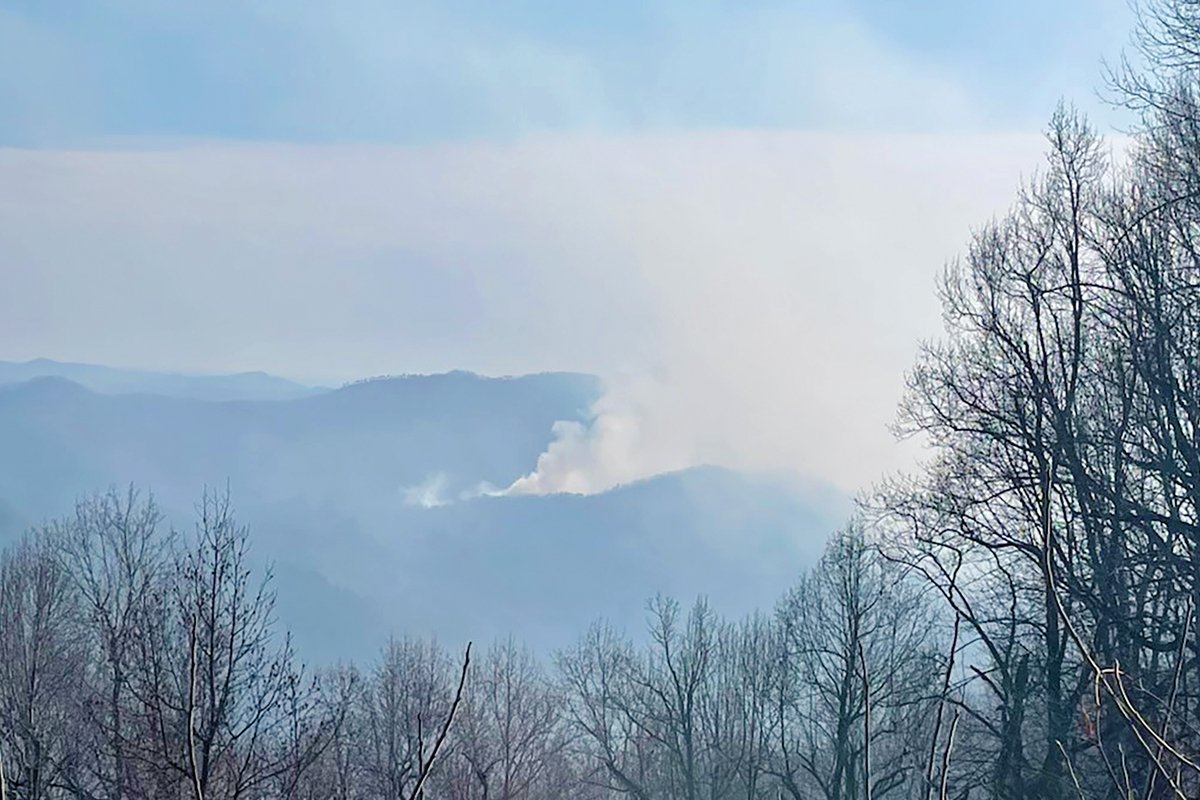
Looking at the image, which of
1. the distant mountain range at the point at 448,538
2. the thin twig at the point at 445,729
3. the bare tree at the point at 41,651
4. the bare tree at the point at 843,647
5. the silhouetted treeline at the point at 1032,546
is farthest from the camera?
the distant mountain range at the point at 448,538

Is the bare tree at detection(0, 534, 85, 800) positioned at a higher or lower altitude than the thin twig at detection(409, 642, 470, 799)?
higher

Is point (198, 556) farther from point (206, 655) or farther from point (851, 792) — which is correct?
point (851, 792)

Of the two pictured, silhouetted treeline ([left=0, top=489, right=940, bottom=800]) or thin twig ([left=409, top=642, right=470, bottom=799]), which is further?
silhouetted treeline ([left=0, top=489, right=940, bottom=800])

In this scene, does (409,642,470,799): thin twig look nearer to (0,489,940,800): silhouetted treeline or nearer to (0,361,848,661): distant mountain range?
(0,489,940,800): silhouetted treeline

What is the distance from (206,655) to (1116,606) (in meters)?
9.04

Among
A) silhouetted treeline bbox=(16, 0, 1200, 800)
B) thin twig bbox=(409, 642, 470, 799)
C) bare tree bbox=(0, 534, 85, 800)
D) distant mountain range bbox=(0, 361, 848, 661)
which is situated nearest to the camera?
thin twig bbox=(409, 642, 470, 799)

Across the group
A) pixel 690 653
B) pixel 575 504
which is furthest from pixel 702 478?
pixel 690 653

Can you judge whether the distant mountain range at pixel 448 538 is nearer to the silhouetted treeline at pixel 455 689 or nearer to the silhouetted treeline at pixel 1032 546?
the silhouetted treeline at pixel 455 689

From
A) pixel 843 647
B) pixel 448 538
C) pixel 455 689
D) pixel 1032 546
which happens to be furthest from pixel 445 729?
pixel 448 538

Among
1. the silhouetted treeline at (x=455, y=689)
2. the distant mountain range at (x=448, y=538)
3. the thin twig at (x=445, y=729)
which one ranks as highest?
the distant mountain range at (x=448, y=538)

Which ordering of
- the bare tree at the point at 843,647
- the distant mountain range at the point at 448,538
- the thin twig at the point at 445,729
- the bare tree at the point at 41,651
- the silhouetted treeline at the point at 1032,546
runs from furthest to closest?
the distant mountain range at the point at 448,538, the bare tree at the point at 41,651, the bare tree at the point at 843,647, the silhouetted treeline at the point at 1032,546, the thin twig at the point at 445,729

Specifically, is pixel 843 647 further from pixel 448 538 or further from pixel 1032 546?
pixel 448 538

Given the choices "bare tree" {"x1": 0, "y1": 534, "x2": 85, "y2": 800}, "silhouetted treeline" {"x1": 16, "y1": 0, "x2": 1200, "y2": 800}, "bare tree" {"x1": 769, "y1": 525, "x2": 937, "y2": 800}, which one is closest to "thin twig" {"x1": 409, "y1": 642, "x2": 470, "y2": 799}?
"silhouetted treeline" {"x1": 16, "y1": 0, "x2": 1200, "y2": 800}

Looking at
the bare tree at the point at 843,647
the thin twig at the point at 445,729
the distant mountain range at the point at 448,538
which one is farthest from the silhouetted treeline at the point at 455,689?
the distant mountain range at the point at 448,538
